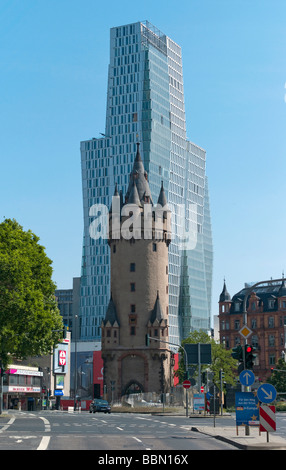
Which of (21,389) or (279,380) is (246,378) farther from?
(279,380)

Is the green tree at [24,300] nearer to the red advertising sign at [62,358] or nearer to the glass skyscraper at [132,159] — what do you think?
the red advertising sign at [62,358]

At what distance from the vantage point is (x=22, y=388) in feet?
342

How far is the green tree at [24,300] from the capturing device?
197 ft

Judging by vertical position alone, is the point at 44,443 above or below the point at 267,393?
below

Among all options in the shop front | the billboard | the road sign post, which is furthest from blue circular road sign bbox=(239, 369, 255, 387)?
the billboard

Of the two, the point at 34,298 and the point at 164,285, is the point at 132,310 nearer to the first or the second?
the point at 164,285

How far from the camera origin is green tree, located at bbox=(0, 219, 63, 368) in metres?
59.9

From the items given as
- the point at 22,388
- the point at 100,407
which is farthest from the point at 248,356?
the point at 22,388

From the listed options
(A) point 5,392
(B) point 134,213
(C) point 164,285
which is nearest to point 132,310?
(C) point 164,285

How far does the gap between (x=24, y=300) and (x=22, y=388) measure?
153 feet

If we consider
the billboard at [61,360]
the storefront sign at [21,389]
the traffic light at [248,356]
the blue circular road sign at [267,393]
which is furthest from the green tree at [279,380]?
the blue circular road sign at [267,393]

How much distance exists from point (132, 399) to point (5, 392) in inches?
640

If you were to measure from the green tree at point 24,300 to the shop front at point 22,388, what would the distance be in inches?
1383

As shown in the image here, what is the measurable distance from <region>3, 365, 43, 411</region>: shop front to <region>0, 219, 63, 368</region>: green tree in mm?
35116
